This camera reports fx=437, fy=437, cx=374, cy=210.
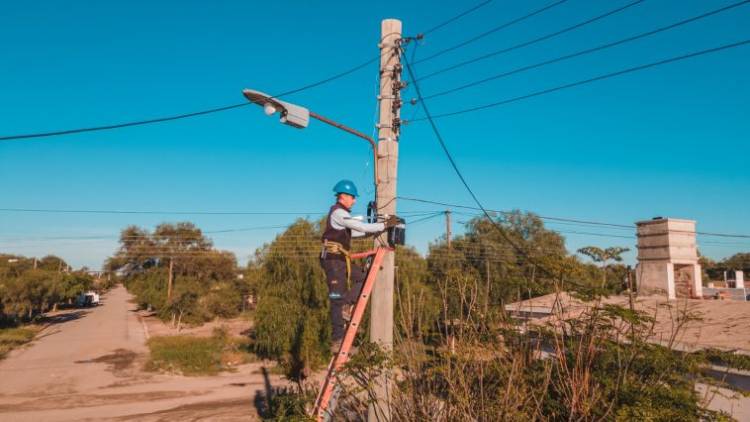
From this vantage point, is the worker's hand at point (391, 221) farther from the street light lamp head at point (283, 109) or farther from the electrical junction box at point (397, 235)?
the street light lamp head at point (283, 109)

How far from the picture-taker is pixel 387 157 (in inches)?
246

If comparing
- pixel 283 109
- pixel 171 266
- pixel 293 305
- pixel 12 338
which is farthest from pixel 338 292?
pixel 171 266

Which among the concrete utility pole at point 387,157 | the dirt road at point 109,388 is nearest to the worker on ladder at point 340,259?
the concrete utility pole at point 387,157

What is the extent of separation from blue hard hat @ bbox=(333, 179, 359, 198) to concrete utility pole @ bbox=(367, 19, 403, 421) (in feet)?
1.47

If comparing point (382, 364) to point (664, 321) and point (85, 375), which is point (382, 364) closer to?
point (664, 321)

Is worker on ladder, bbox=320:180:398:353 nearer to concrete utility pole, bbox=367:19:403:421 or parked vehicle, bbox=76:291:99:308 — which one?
concrete utility pole, bbox=367:19:403:421

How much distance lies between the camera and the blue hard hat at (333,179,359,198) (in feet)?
18.8

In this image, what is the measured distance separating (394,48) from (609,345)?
483 cm

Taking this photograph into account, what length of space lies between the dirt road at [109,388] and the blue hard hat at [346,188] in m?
11.8

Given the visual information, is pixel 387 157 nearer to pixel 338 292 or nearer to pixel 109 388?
pixel 338 292

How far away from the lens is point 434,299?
71.1 feet

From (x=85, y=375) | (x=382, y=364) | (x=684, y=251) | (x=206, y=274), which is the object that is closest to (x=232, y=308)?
(x=206, y=274)

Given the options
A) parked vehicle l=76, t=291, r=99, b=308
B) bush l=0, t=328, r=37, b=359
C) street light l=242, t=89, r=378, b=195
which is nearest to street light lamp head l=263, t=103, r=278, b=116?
street light l=242, t=89, r=378, b=195

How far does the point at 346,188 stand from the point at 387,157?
0.88m
